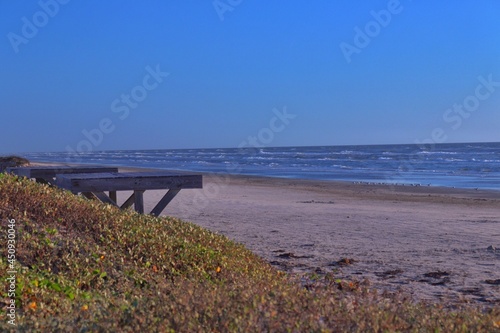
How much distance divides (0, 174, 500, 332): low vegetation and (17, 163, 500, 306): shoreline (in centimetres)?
129

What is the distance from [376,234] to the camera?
13391 mm

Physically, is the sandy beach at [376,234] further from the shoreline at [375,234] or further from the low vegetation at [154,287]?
the low vegetation at [154,287]

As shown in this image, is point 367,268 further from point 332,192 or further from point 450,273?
point 332,192

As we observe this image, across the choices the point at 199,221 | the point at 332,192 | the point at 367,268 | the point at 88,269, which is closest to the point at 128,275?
the point at 88,269

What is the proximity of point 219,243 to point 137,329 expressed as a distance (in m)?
4.67

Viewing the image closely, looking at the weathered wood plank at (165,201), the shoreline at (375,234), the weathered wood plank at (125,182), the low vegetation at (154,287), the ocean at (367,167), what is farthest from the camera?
the ocean at (367,167)

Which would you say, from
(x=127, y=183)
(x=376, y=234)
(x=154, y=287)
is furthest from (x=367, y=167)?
(x=154, y=287)

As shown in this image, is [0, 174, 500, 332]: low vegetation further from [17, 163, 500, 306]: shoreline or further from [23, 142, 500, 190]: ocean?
[23, 142, 500, 190]: ocean

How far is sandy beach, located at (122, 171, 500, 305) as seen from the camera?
9.16 m

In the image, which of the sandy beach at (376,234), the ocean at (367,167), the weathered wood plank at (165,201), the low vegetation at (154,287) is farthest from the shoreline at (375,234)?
the ocean at (367,167)

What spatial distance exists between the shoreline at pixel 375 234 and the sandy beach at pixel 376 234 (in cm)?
2

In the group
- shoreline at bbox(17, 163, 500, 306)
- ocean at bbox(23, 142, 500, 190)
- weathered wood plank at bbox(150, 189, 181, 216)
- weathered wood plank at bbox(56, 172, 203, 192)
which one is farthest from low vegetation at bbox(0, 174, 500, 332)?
ocean at bbox(23, 142, 500, 190)

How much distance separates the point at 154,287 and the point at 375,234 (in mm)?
7467

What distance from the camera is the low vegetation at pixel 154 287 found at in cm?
426
